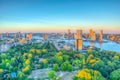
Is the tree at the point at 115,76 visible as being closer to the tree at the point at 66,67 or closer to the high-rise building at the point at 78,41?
the tree at the point at 66,67

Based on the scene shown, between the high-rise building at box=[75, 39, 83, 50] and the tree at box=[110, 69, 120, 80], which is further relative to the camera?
the high-rise building at box=[75, 39, 83, 50]

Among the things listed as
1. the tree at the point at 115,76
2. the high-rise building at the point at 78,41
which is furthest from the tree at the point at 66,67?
the tree at the point at 115,76

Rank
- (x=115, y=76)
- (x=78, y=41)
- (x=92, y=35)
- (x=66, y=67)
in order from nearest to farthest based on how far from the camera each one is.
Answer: (x=115, y=76) < (x=66, y=67) < (x=92, y=35) < (x=78, y=41)

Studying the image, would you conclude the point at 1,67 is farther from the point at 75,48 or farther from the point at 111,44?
the point at 111,44

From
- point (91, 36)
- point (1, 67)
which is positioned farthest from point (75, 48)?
point (1, 67)

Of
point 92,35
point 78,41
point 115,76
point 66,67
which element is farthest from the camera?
point 78,41

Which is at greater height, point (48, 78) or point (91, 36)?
point (91, 36)

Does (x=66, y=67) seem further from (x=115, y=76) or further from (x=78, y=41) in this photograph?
(x=115, y=76)

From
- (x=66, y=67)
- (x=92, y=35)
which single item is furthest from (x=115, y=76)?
(x=92, y=35)

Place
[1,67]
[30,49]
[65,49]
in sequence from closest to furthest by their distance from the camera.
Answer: [1,67]
[65,49]
[30,49]

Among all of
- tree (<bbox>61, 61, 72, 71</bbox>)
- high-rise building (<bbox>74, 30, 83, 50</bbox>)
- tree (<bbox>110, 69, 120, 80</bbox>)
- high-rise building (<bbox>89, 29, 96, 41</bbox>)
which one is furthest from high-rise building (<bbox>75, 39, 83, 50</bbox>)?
tree (<bbox>110, 69, 120, 80</bbox>)

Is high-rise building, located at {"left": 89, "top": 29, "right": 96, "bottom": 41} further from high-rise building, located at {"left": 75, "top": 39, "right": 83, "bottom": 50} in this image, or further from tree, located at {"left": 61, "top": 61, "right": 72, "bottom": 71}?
tree, located at {"left": 61, "top": 61, "right": 72, "bottom": 71}
